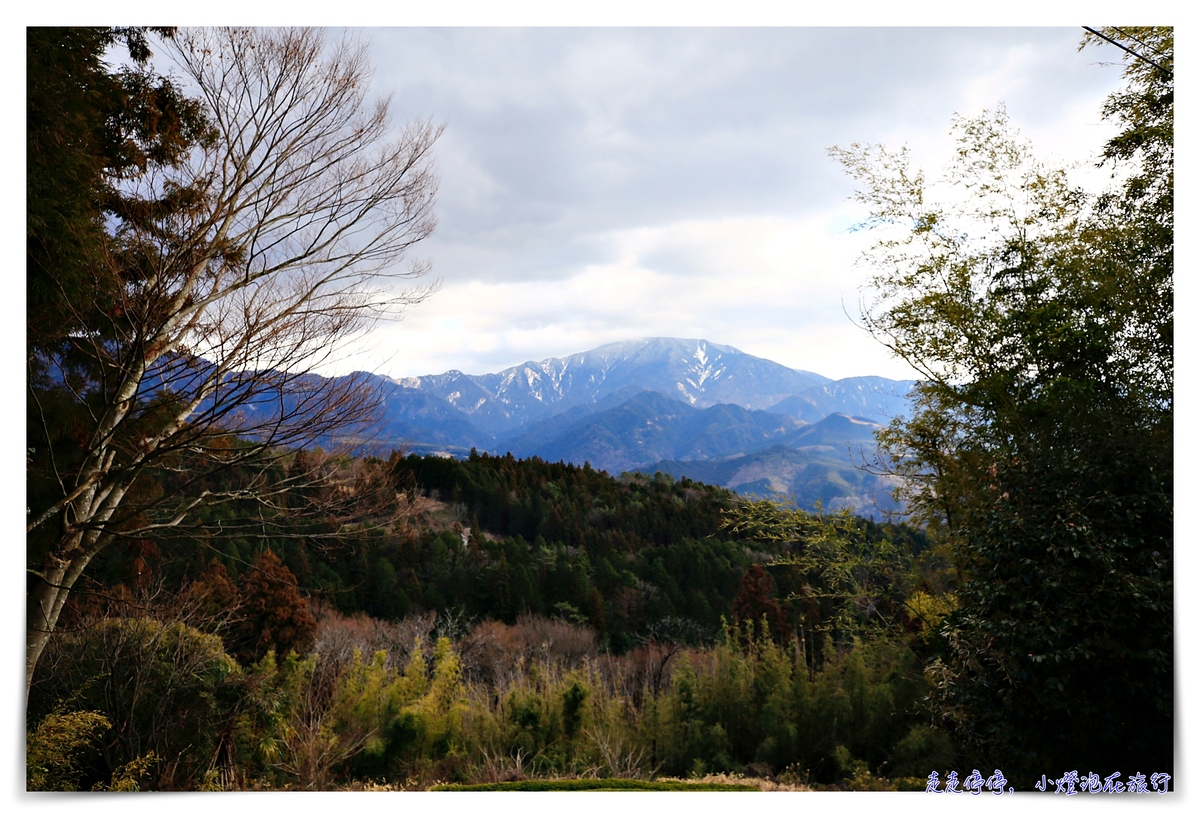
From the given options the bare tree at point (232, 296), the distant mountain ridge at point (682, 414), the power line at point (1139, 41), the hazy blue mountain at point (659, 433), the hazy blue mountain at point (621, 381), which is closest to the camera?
the bare tree at point (232, 296)

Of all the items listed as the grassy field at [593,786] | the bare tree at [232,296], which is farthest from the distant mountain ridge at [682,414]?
the grassy field at [593,786]

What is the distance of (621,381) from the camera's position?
99.0m

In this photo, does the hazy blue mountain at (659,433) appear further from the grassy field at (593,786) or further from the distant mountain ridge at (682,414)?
the grassy field at (593,786)

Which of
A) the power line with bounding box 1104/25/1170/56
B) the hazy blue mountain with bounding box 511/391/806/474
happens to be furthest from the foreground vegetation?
the hazy blue mountain with bounding box 511/391/806/474

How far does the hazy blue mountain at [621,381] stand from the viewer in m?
61.6

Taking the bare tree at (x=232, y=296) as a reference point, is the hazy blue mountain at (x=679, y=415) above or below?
above

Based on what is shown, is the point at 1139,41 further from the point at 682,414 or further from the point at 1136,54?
the point at 682,414

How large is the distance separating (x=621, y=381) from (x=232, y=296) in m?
95.7

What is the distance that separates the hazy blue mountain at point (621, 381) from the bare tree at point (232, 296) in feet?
88.8

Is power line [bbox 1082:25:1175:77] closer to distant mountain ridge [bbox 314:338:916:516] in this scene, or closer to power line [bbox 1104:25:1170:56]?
power line [bbox 1104:25:1170:56]

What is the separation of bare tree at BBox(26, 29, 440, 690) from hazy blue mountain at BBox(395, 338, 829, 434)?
1065 inches

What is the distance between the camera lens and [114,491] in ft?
11.0

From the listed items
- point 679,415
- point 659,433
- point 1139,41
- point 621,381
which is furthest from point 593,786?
point 679,415
